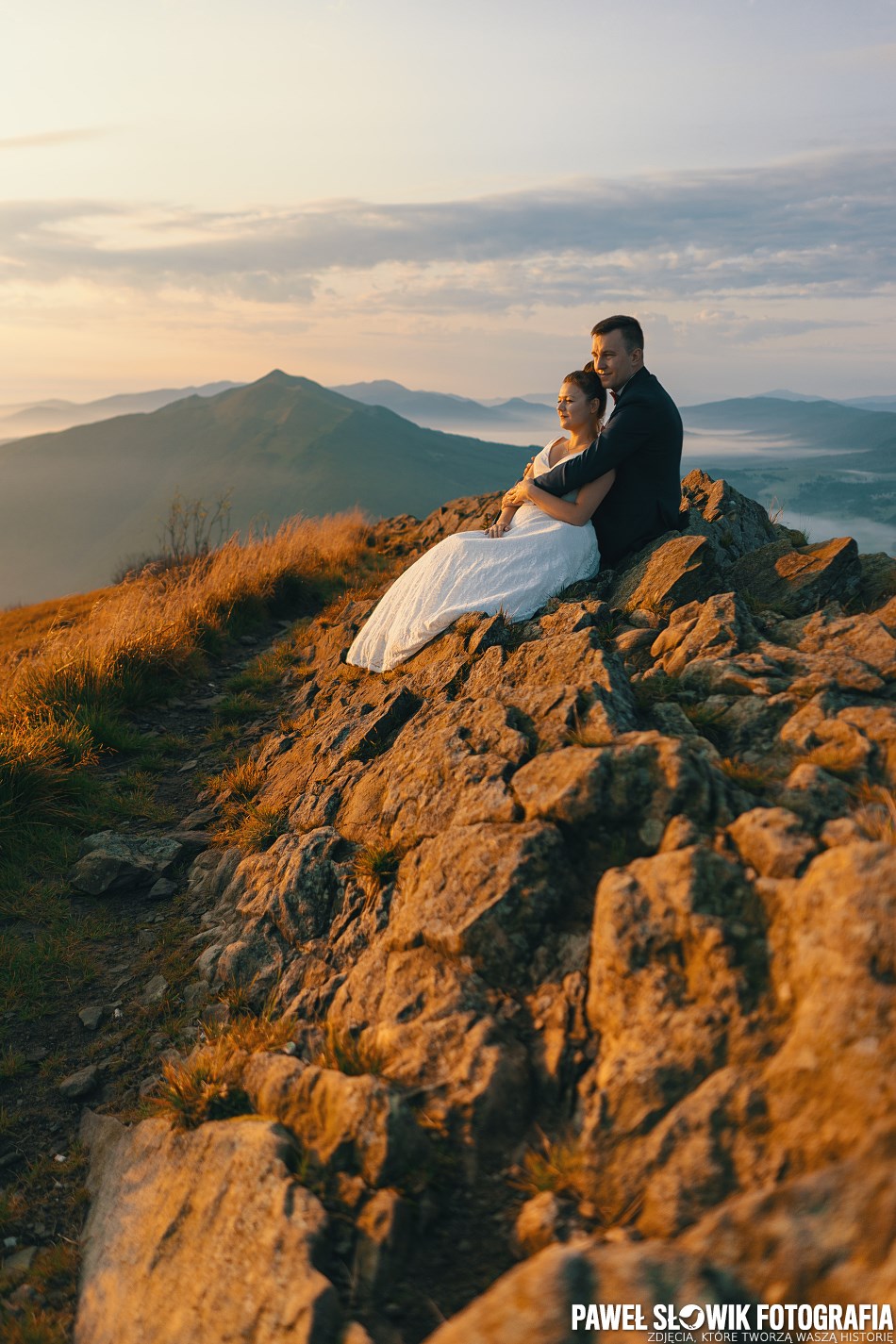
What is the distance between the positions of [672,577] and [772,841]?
326 cm

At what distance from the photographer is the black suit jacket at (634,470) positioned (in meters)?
6.63

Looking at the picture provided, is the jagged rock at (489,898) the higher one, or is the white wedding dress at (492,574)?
the white wedding dress at (492,574)

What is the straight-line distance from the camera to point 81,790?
7.67 meters

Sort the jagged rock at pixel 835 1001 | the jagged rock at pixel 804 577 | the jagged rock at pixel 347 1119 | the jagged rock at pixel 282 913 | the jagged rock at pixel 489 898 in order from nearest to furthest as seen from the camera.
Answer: the jagged rock at pixel 835 1001
the jagged rock at pixel 347 1119
the jagged rock at pixel 489 898
the jagged rock at pixel 282 913
the jagged rock at pixel 804 577

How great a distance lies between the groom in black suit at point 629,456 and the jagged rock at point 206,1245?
17.6 ft

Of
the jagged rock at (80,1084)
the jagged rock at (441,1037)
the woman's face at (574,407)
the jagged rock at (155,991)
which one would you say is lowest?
the jagged rock at (80,1084)

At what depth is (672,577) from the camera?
20.9 ft

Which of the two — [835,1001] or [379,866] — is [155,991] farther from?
[835,1001]

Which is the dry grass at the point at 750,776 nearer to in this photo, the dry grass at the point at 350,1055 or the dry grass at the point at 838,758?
the dry grass at the point at 838,758

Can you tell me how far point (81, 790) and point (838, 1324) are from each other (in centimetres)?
707

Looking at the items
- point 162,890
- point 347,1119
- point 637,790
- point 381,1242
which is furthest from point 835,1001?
point 162,890

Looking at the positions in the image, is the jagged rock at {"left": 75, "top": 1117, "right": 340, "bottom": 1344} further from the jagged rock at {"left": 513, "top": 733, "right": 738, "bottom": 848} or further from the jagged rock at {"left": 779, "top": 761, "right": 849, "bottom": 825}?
the jagged rock at {"left": 779, "top": 761, "right": 849, "bottom": 825}

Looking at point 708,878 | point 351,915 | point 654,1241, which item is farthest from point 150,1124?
point 708,878

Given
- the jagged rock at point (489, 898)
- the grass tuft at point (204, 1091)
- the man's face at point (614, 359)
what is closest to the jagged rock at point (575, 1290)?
the jagged rock at point (489, 898)
